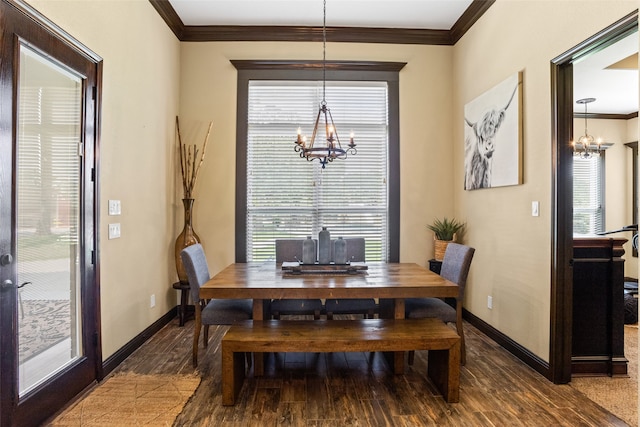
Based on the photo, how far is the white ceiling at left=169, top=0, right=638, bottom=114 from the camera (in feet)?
12.5

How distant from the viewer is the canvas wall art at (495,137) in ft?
10.2

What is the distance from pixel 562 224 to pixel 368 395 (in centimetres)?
179

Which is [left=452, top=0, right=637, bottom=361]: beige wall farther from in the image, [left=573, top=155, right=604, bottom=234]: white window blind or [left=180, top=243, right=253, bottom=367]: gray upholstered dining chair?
[left=573, top=155, right=604, bottom=234]: white window blind

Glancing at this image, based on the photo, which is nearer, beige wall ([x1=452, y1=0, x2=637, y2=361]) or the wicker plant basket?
beige wall ([x1=452, y1=0, x2=637, y2=361])

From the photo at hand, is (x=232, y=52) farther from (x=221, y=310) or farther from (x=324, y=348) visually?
(x=324, y=348)

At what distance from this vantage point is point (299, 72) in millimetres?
4391

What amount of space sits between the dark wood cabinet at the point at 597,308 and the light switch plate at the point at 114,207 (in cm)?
349

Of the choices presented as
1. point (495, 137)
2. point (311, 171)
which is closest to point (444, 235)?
point (495, 137)

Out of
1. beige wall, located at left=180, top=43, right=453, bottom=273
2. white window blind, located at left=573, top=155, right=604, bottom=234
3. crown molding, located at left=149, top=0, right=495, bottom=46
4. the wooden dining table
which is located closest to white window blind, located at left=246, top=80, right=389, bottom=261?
beige wall, located at left=180, top=43, right=453, bottom=273

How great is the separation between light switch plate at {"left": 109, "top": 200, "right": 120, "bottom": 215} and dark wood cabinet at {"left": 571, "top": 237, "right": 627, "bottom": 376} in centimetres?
349

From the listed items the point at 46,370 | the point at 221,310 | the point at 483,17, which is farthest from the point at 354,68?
the point at 46,370

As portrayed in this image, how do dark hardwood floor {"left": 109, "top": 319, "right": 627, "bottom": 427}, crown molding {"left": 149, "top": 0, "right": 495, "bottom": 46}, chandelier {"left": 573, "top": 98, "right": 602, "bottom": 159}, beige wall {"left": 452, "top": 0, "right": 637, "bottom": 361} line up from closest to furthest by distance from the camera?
dark hardwood floor {"left": 109, "top": 319, "right": 627, "bottom": 427} < beige wall {"left": 452, "top": 0, "right": 637, "bottom": 361} < crown molding {"left": 149, "top": 0, "right": 495, "bottom": 46} < chandelier {"left": 573, "top": 98, "right": 602, "bottom": 159}

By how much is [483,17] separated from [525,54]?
37.9 inches

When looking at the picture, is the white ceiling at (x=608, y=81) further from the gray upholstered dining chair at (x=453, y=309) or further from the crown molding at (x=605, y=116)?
the gray upholstered dining chair at (x=453, y=309)
